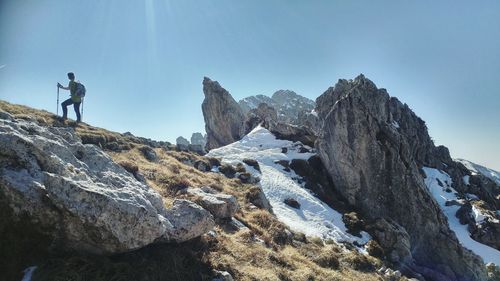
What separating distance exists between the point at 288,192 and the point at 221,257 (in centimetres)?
2174

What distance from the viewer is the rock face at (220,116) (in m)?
81.8

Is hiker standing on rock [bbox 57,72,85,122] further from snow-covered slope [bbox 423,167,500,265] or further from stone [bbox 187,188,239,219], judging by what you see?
snow-covered slope [bbox 423,167,500,265]

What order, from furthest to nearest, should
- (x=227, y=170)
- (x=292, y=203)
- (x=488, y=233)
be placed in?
1. (x=488, y=233)
2. (x=227, y=170)
3. (x=292, y=203)

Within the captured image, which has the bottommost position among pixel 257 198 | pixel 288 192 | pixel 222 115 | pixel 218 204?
pixel 218 204

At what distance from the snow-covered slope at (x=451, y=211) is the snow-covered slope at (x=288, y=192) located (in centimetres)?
2249

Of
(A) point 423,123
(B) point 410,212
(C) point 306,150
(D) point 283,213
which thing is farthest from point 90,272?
(A) point 423,123

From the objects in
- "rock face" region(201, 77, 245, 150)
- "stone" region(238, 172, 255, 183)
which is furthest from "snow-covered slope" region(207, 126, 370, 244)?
"rock face" region(201, 77, 245, 150)

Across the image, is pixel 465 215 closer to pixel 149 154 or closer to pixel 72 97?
pixel 149 154

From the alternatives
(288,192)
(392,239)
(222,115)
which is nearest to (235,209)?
(392,239)

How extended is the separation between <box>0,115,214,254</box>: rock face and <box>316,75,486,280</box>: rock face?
22017 millimetres

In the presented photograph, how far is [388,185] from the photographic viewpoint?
117 ft

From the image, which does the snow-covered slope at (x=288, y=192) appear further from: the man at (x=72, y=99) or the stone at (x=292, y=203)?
the man at (x=72, y=99)

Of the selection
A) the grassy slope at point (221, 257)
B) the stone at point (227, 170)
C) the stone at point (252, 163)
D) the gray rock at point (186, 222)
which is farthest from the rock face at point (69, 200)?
the stone at point (252, 163)

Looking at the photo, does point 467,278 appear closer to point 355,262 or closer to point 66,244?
point 355,262
